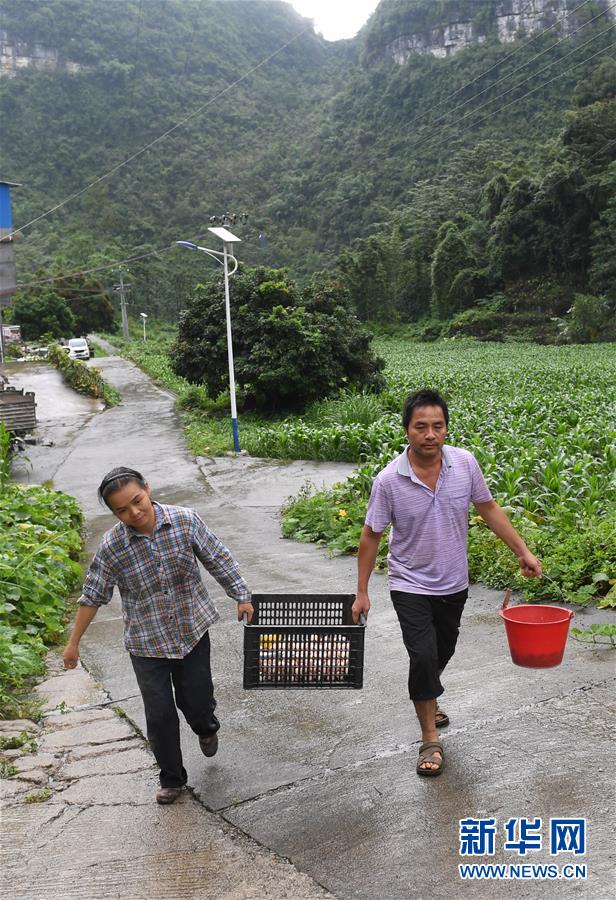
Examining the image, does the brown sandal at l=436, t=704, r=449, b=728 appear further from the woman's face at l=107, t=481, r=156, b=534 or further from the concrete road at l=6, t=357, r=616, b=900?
the woman's face at l=107, t=481, r=156, b=534

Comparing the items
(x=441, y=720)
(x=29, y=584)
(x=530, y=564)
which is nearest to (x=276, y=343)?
(x=29, y=584)

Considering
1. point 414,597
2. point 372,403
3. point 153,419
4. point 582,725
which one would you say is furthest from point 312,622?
point 153,419

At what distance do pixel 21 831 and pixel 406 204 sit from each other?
89848 mm

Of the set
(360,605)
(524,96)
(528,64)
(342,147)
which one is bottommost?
(360,605)

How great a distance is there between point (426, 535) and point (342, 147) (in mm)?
102819

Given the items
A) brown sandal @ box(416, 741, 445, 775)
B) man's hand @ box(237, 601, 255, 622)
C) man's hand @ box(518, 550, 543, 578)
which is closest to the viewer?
brown sandal @ box(416, 741, 445, 775)

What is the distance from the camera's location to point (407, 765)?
4.24m

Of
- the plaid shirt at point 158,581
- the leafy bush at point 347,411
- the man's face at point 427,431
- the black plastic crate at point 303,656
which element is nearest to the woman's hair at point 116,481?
the plaid shirt at point 158,581

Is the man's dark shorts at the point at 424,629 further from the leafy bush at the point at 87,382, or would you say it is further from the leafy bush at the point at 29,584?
the leafy bush at the point at 87,382

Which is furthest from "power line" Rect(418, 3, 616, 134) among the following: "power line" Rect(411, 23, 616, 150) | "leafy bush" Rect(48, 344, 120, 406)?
"leafy bush" Rect(48, 344, 120, 406)

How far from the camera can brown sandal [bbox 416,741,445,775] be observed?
408 cm

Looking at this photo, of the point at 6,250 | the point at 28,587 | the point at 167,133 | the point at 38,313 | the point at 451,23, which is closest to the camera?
the point at 28,587

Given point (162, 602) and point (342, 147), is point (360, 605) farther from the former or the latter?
point (342, 147)

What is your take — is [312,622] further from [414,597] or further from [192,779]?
[192,779]
